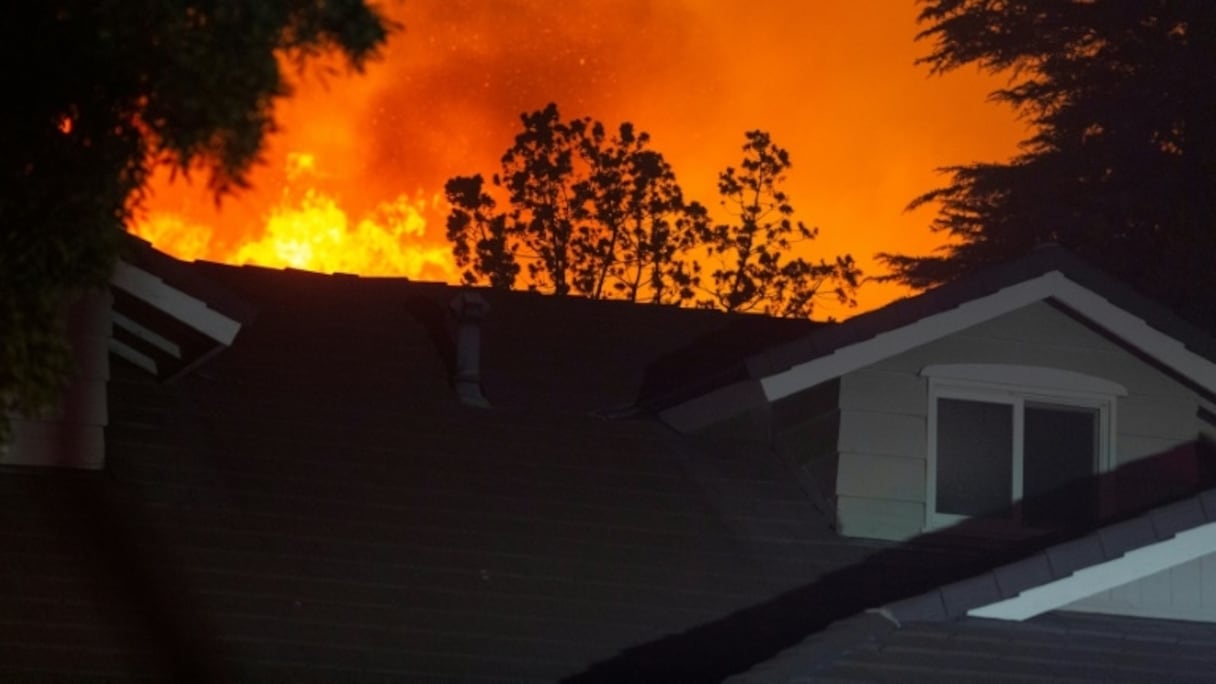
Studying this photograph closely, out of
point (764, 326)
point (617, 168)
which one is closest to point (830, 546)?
point (764, 326)

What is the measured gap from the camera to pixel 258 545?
12.3 meters

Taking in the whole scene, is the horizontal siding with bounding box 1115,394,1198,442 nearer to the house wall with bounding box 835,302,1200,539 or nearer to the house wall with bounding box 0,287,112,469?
the house wall with bounding box 835,302,1200,539

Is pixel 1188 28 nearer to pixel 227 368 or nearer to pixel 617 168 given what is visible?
pixel 617 168

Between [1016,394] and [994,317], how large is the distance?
0.60 meters

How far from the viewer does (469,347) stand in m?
14.7

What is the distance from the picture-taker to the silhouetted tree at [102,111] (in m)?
7.95

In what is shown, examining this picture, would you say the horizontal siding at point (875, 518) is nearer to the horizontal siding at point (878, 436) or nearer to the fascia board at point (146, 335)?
the horizontal siding at point (878, 436)

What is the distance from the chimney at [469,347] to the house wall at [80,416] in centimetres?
307

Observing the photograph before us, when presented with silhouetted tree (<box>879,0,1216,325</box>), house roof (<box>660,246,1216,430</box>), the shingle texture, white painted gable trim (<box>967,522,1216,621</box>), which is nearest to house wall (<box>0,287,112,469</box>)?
house roof (<box>660,246,1216,430</box>)

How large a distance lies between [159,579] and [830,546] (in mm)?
4818

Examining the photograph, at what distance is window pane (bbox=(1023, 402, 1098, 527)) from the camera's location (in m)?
13.9

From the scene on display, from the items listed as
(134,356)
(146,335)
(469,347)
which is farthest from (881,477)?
(134,356)

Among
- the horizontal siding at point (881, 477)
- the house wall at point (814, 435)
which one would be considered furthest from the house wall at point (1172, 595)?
the house wall at point (814, 435)

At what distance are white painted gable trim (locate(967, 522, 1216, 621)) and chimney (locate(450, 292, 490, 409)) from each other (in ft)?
16.3
